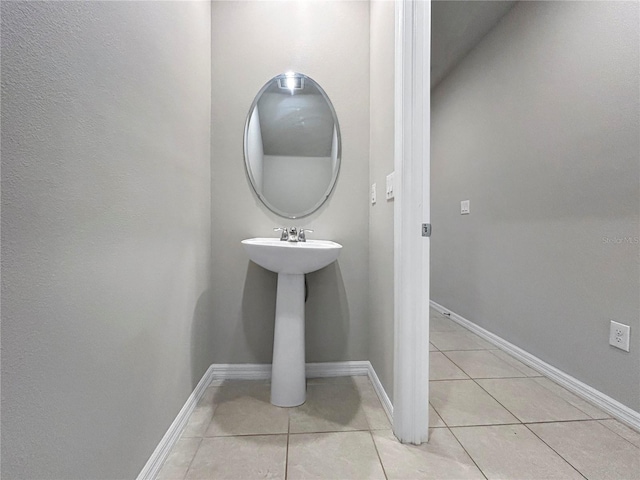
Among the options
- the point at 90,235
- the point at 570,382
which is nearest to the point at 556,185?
the point at 570,382

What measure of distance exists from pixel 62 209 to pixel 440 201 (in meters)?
3.14

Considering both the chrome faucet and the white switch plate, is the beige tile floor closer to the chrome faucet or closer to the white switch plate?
the chrome faucet

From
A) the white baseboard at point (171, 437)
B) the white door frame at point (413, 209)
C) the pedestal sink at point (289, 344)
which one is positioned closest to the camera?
the white baseboard at point (171, 437)

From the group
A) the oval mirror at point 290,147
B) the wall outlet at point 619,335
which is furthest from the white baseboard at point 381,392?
the wall outlet at point 619,335

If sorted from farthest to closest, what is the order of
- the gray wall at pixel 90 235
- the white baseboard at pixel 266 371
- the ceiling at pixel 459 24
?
the ceiling at pixel 459 24 → the white baseboard at pixel 266 371 → the gray wall at pixel 90 235

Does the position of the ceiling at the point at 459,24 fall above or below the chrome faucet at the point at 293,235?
above

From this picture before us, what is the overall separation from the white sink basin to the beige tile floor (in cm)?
67

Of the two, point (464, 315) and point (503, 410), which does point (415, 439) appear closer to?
point (503, 410)

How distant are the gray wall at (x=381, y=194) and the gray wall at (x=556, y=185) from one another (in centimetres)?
105

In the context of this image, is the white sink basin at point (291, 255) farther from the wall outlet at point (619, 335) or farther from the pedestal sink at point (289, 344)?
the wall outlet at point (619, 335)

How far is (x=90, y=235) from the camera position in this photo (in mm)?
729

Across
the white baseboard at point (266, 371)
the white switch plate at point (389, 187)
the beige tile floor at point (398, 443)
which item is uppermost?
the white switch plate at point (389, 187)

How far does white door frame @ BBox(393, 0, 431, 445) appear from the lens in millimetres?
1151

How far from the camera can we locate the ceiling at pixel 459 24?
212cm
